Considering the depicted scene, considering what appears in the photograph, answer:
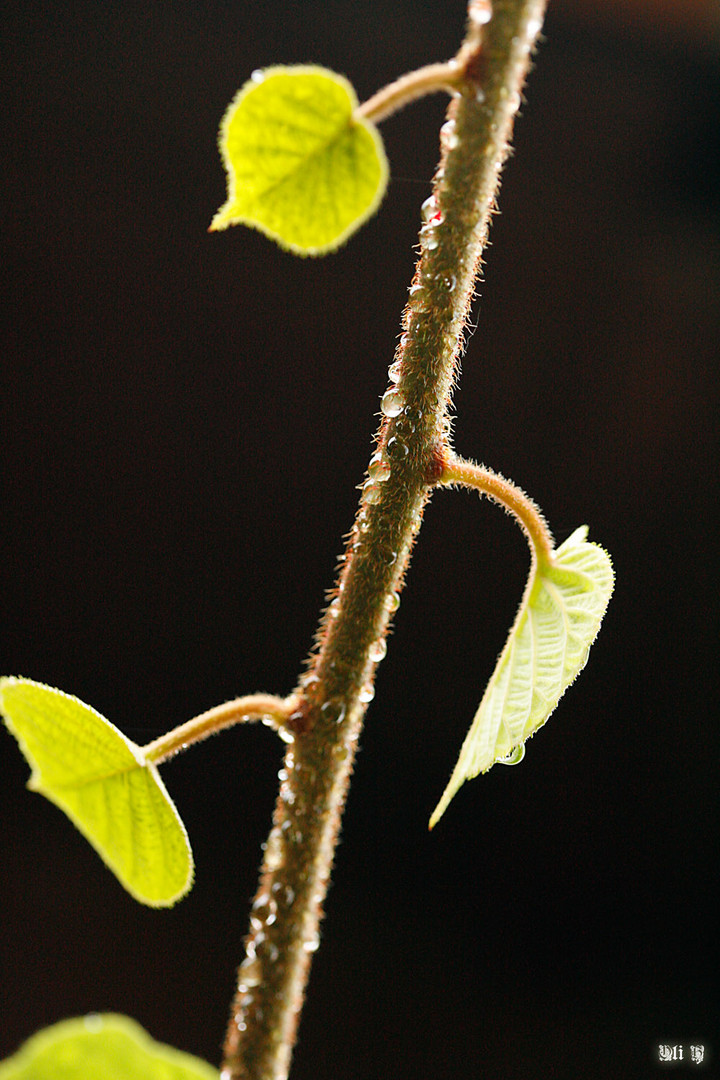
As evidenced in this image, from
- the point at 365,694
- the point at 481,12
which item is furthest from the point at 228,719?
the point at 481,12

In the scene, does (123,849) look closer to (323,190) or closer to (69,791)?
(69,791)

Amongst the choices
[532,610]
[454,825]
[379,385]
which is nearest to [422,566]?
[379,385]

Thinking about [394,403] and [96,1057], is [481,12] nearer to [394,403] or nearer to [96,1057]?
[394,403]

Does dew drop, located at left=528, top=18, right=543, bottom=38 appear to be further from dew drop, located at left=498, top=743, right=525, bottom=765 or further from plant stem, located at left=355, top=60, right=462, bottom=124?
dew drop, located at left=498, top=743, right=525, bottom=765

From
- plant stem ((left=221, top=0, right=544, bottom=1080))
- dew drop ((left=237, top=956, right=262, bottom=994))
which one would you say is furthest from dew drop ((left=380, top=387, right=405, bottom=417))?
dew drop ((left=237, top=956, right=262, bottom=994))

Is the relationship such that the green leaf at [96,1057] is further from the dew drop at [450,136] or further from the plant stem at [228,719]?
the dew drop at [450,136]
